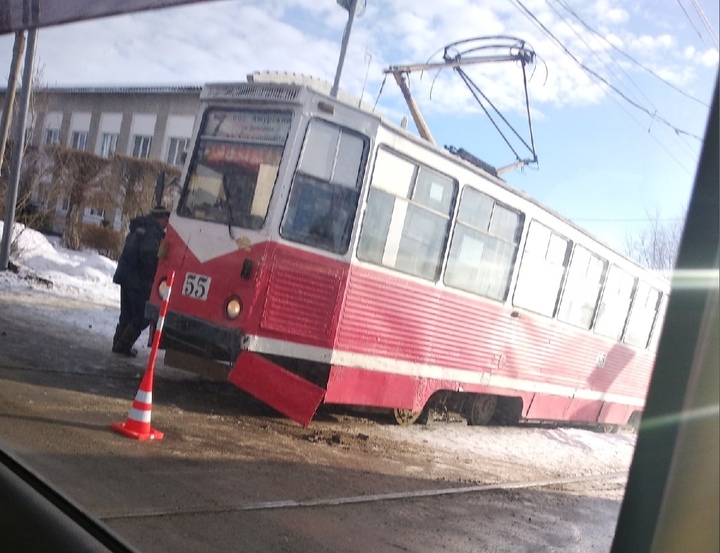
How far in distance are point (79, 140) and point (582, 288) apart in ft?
24.9

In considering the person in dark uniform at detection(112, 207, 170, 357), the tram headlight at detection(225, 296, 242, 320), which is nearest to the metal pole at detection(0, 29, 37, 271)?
the person in dark uniform at detection(112, 207, 170, 357)

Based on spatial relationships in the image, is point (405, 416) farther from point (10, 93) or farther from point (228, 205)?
point (10, 93)

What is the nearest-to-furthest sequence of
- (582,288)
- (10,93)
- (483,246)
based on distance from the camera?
(483,246) → (582,288) → (10,93)

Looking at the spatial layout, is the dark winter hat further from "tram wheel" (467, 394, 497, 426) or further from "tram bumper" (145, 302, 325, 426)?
"tram wheel" (467, 394, 497, 426)

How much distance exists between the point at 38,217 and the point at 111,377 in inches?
289

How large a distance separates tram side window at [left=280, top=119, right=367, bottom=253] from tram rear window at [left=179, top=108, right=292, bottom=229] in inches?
11.0

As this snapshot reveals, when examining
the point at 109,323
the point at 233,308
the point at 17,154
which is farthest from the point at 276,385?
the point at 17,154

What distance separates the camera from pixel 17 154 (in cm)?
1133

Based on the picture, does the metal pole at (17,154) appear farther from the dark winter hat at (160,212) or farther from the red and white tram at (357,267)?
the red and white tram at (357,267)

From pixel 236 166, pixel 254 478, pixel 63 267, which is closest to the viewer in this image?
pixel 254 478

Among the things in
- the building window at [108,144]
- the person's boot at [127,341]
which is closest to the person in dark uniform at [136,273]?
the person's boot at [127,341]

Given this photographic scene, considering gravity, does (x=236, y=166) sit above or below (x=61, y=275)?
above

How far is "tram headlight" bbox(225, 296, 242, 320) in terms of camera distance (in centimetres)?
648

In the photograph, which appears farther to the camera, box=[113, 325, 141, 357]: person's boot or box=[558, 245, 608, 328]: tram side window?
box=[113, 325, 141, 357]: person's boot
